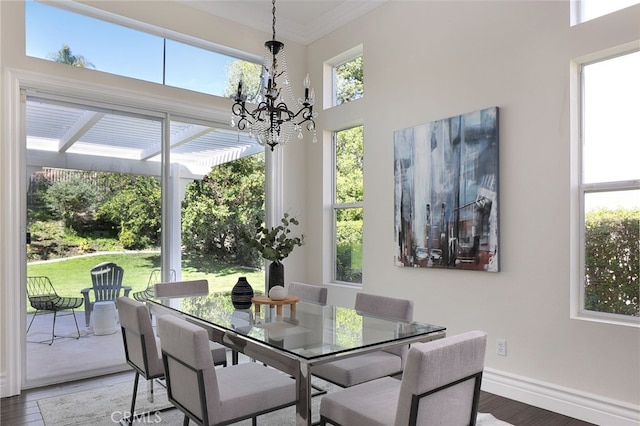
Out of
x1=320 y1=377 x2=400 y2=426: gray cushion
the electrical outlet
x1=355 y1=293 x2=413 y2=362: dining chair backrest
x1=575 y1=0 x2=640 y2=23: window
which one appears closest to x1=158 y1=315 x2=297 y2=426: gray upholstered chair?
x1=320 y1=377 x2=400 y2=426: gray cushion

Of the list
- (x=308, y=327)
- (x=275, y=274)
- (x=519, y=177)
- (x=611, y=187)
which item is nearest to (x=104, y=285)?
(x=275, y=274)

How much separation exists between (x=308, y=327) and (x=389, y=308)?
70 centimetres

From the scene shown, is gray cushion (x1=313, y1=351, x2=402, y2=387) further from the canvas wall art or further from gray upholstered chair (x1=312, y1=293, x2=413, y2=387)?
the canvas wall art

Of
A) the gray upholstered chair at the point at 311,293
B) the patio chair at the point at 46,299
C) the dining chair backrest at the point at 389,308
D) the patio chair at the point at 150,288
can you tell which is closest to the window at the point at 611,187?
the dining chair backrest at the point at 389,308

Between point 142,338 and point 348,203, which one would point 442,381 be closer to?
point 142,338

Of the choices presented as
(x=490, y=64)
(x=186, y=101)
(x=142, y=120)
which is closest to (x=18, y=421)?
(x=142, y=120)

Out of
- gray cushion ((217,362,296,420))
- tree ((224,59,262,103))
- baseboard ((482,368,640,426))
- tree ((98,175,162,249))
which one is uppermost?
tree ((224,59,262,103))

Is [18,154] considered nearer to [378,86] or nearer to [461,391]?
[378,86]

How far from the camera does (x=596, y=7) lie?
3008 mm

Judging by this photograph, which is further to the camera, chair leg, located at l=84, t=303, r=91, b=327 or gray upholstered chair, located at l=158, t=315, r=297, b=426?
chair leg, located at l=84, t=303, r=91, b=327

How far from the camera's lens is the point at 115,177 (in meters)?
4.16

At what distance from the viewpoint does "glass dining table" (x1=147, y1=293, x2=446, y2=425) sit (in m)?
1.96

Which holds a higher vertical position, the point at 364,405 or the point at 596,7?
the point at 596,7
